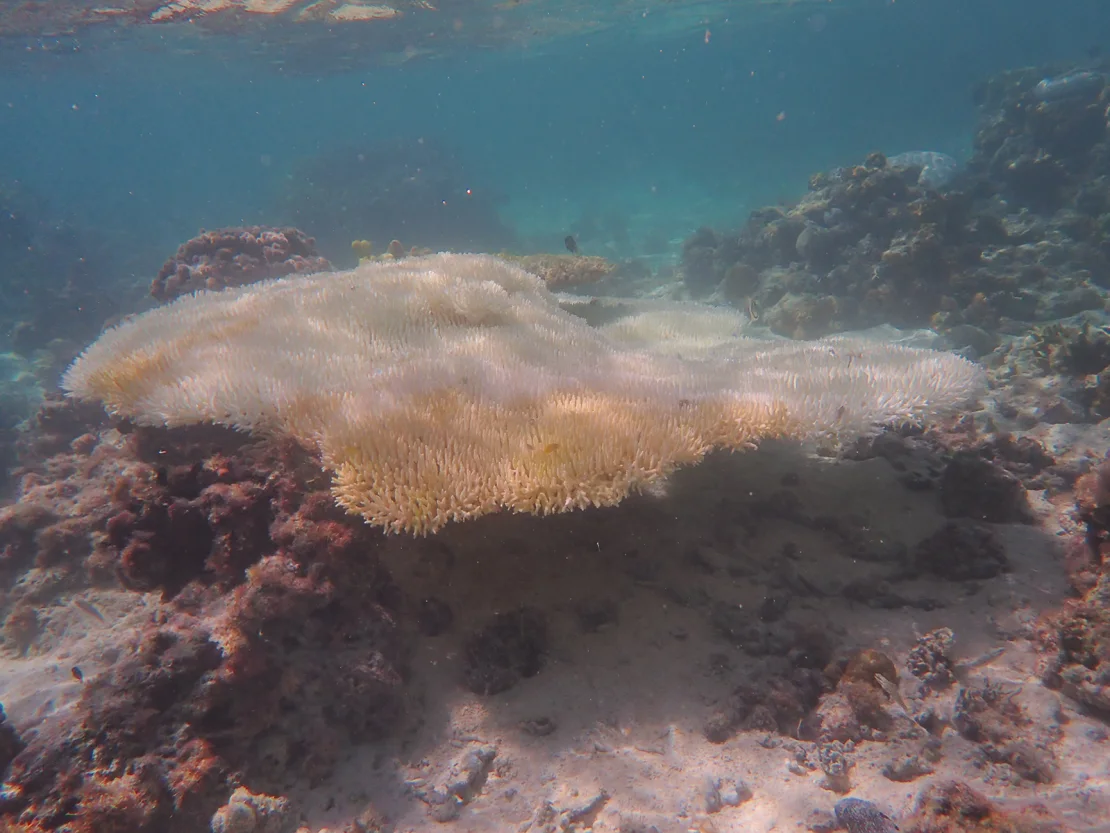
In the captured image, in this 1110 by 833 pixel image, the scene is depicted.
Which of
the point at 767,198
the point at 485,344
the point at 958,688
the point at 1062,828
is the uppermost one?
the point at 485,344

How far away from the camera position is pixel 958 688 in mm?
3133

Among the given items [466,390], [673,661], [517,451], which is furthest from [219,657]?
[673,661]

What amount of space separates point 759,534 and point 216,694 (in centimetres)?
344

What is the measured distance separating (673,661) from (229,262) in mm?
10566

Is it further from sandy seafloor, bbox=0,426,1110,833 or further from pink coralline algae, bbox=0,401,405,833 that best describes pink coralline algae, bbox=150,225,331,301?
pink coralline algae, bbox=0,401,405,833

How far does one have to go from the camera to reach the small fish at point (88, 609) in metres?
4.85

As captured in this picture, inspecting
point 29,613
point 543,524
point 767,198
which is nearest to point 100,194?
point 767,198

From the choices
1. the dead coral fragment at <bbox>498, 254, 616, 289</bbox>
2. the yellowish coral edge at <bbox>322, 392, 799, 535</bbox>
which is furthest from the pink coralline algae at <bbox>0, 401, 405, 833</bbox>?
the dead coral fragment at <bbox>498, 254, 616, 289</bbox>

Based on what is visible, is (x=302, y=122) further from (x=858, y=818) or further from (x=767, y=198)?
(x=858, y=818)

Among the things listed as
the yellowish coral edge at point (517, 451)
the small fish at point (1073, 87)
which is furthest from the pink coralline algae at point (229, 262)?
the small fish at point (1073, 87)

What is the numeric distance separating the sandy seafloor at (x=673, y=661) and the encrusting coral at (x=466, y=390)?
2.21ft

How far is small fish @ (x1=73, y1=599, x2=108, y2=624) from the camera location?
15.9 ft

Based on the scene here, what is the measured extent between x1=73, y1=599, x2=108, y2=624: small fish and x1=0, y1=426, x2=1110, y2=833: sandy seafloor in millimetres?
212

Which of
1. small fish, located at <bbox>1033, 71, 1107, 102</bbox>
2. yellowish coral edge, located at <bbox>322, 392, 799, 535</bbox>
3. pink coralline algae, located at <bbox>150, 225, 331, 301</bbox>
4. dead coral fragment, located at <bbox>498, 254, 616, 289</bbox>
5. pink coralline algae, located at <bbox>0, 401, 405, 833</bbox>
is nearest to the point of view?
pink coralline algae, located at <bbox>0, 401, 405, 833</bbox>
